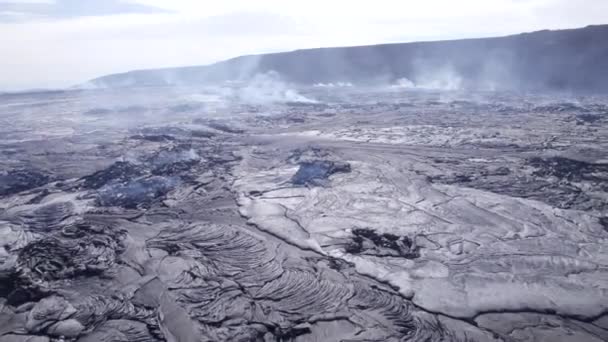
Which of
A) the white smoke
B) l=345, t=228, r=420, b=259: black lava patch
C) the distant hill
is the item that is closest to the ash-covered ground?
l=345, t=228, r=420, b=259: black lava patch

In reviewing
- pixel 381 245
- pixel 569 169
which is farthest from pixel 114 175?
pixel 569 169

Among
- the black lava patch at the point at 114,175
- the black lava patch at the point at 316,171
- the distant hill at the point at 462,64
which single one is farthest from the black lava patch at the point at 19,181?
the distant hill at the point at 462,64

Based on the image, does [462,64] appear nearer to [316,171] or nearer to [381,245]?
[316,171]

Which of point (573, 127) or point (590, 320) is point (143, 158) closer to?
point (590, 320)

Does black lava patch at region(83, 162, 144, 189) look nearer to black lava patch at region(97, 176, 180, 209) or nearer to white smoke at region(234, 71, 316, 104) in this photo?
black lava patch at region(97, 176, 180, 209)

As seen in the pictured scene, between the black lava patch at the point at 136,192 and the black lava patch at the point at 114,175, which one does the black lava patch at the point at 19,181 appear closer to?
the black lava patch at the point at 114,175
